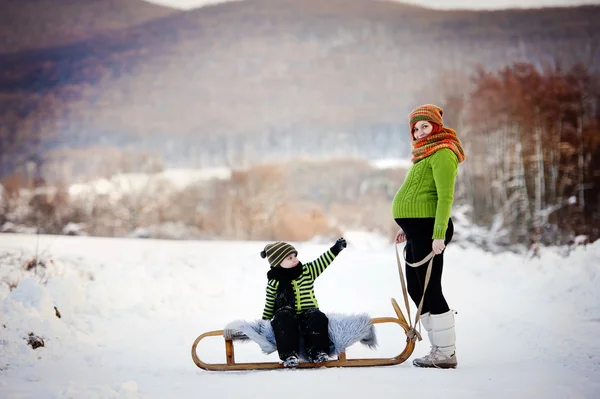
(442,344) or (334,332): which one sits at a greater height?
(334,332)

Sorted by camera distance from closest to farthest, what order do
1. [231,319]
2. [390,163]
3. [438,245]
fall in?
1. [438,245]
2. [231,319]
3. [390,163]

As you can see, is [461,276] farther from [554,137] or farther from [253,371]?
[554,137]

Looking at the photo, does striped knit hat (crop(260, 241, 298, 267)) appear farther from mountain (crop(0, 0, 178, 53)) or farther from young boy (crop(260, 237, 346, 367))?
mountain (crop(0, 0, 178, 53))

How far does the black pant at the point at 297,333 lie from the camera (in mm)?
3221

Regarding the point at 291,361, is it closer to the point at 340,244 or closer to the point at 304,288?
the point at 304,288

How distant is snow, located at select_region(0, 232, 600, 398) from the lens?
278 cm

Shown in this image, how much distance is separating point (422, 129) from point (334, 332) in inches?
55.8

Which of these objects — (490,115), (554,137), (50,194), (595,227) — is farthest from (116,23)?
(595,227)

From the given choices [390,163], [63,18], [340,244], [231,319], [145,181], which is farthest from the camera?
[63,18]

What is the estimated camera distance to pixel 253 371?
3238 millimetres

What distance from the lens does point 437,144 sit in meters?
3.32

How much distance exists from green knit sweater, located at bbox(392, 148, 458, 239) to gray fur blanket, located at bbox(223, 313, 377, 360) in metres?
0.74

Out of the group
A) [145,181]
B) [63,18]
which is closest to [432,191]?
[145,181]

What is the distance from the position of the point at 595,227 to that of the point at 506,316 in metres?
9.60
